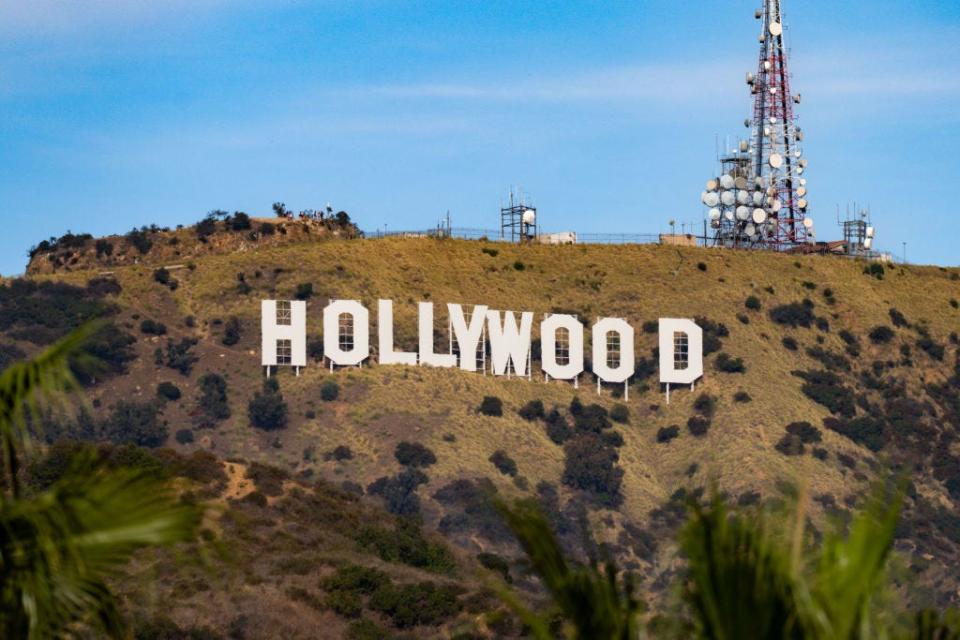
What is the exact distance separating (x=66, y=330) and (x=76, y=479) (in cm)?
11040

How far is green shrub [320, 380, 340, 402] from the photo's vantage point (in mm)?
112500

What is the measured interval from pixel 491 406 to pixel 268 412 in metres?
13.6

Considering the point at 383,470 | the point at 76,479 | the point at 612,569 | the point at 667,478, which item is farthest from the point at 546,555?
the point at 667,478

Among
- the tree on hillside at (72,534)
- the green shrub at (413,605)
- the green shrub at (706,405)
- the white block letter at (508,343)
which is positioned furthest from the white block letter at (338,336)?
the tree on hillside at (72,534)

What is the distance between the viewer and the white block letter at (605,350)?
4596 inches

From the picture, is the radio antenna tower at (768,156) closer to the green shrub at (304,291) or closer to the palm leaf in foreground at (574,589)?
the green shrub at (304,291)

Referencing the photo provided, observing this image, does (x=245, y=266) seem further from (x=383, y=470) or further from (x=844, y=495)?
(x=844, y=495)

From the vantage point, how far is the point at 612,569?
30.8 ft

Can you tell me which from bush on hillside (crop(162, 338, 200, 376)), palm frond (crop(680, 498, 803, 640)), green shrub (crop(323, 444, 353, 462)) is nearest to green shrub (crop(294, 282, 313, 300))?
bush on hillside (crop(162, 338, 200, 376))

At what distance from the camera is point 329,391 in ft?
371

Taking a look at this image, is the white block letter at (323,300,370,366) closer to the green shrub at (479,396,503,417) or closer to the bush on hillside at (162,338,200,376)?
the green shrub at (479,396,503,417)

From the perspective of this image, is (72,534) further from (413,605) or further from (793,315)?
(793,315)

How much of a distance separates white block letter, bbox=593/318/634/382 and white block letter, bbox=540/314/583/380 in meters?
1.25

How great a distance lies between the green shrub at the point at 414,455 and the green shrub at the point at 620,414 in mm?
15518
